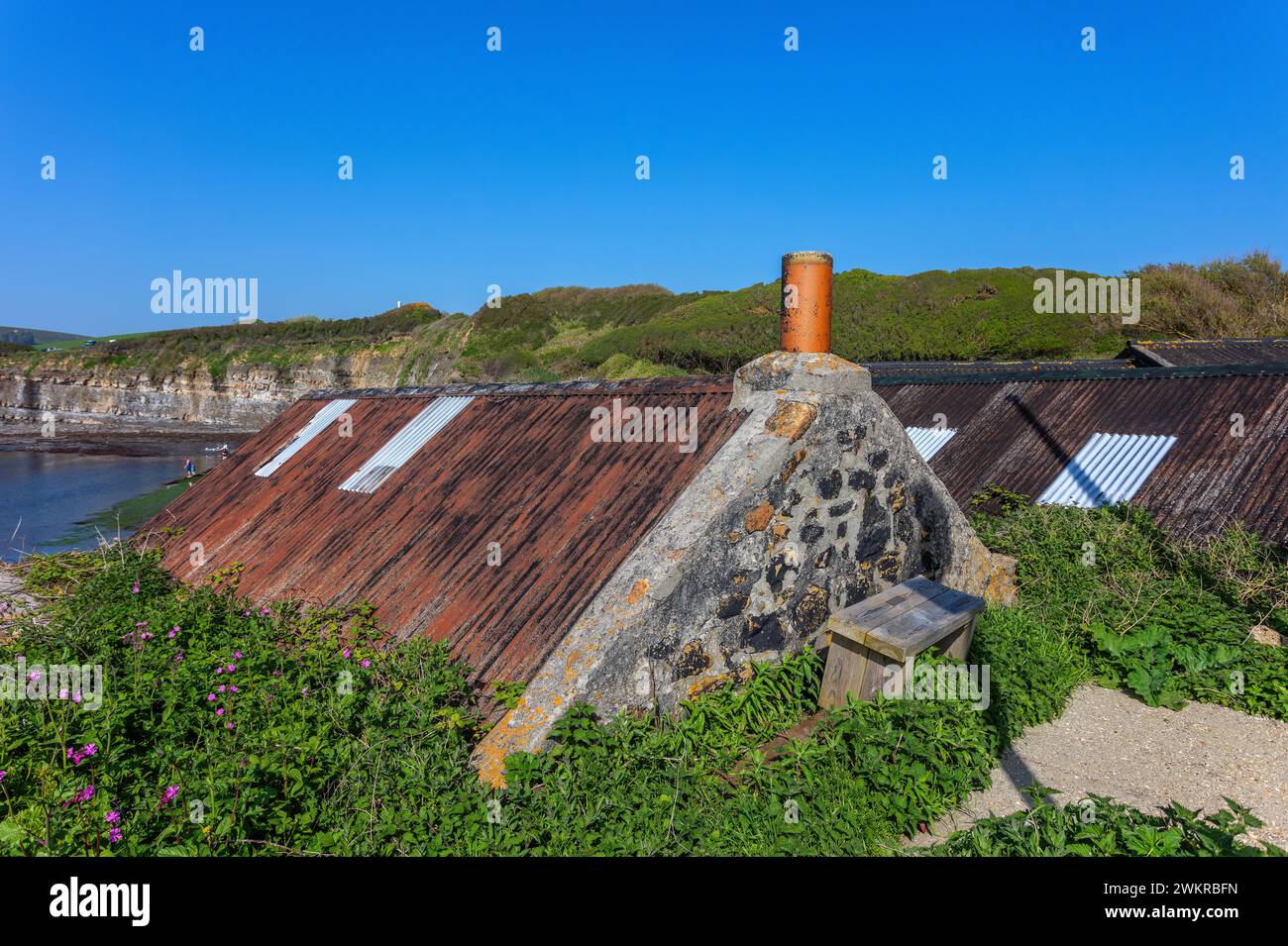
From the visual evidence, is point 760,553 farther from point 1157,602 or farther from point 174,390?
point 174,390

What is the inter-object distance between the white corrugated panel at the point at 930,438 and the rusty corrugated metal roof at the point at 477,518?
708 cm

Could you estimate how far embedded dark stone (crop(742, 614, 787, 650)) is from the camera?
16.1 feet

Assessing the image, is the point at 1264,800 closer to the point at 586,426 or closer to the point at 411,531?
the point at 586,426

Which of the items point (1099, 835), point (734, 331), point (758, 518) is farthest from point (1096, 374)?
point (734, 331)

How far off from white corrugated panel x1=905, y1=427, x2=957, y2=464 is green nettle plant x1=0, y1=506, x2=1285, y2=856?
6.20 meters

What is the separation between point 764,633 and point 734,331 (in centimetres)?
3772

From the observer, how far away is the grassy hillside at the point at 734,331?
32750 mm

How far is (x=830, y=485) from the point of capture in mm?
5379

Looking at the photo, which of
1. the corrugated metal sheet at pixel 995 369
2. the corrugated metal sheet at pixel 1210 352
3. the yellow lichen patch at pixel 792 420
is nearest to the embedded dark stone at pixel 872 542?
the yellow lichen patch at pixel 792 420

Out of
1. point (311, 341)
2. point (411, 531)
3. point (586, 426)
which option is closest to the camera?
point (411, 531)

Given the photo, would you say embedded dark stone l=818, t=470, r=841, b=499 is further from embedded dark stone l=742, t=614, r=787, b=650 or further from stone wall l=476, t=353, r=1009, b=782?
embedded dark stone l=742, t=614, r=787, b=650
